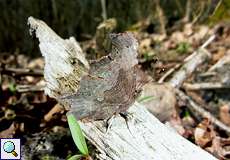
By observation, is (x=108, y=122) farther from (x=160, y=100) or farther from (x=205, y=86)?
(x=205, y=86)

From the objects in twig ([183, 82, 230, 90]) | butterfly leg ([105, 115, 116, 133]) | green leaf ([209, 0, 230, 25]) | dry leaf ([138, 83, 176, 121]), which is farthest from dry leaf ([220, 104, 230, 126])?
butterfly leg ([105, 115, 116, 133])

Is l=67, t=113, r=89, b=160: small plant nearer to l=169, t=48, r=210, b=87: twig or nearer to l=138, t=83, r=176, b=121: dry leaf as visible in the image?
l=138, t=83, r=176, b=121: dry leaf

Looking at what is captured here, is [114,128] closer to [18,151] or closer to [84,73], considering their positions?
[84,73]

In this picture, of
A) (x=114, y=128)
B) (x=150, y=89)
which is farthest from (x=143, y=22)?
(x=114, y=128)

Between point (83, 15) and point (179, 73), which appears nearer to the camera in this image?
point (179, 73)

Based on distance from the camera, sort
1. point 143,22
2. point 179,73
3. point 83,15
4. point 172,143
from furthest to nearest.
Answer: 1. point 143,22
2. point 83,15
3. point 179,73
4. point 172,143

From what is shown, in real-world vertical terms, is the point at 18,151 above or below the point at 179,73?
below

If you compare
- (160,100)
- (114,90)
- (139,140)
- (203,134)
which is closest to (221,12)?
(160,100)
